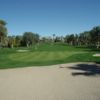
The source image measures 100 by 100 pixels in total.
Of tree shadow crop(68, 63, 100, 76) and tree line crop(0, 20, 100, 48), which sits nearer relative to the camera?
tree shadow crop(68, 63, 100, 76)

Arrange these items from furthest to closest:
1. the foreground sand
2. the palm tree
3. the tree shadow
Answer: the palm tree
the tree shadow
the foreground sand

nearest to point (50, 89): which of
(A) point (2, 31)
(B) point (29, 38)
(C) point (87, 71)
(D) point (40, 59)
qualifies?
(C) point (87, 71)

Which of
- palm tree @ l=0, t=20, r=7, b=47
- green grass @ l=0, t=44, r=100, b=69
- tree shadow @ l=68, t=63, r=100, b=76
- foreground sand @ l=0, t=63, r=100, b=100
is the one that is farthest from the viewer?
palm tree @ l=0, t=20, r=7, b=47

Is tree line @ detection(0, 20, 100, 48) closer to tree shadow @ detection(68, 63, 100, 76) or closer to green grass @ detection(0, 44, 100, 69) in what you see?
green grass @ detection(0, 44, 100, 69)

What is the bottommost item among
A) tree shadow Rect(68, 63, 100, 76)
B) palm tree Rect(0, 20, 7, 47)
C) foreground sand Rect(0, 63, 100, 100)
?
foreground sand Rect(0, 63, 100, 100)

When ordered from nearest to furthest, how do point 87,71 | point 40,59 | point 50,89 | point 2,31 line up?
point 50,89
point 87,71
point 40,59
point 2,31

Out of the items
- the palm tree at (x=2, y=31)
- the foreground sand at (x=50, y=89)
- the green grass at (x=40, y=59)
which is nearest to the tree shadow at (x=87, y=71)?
the foreground sand at (x=50, y=89)

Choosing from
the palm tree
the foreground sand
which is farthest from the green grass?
the palm tree

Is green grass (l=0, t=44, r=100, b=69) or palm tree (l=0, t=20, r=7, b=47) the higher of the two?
palm tree (l=0, t=20, r=7, b=47)

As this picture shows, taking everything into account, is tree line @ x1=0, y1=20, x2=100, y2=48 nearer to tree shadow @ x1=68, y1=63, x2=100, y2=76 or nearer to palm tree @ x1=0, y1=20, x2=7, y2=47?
palm tree @ x1=0, y1=20, x2=7, y2=47

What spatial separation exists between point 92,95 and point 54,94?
1967 millimetres

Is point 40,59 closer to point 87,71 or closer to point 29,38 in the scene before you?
point 87,71

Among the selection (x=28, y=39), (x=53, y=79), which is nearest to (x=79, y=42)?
(x=28, y=39)

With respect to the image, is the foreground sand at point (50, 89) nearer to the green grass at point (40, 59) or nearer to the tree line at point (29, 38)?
the green grass at point (40, 59)
